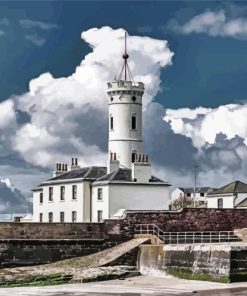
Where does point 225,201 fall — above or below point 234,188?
below

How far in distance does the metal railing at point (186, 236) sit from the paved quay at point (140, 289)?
21.6ft

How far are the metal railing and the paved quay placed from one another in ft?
21.6

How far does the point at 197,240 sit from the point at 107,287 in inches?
463

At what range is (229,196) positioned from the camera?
259ft

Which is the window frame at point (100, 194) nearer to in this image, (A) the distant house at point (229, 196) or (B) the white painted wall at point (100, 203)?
(B) the white painted wall at point (100, 203)

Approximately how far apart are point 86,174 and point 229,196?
1547 cm

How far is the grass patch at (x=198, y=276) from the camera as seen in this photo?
36544 mm

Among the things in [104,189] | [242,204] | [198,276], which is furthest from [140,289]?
[242,204]

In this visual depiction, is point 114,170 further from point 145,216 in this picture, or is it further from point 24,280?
point 24,280

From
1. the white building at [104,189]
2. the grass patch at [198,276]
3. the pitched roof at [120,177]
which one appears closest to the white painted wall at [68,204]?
the white building at [104,189]

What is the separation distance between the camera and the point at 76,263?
4234 centimetres

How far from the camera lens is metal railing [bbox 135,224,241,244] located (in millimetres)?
46000

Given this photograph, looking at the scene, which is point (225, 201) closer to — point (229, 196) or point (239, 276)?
point (229, 196)

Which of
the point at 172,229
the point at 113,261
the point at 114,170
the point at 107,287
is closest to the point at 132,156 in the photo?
the point at 114,170
